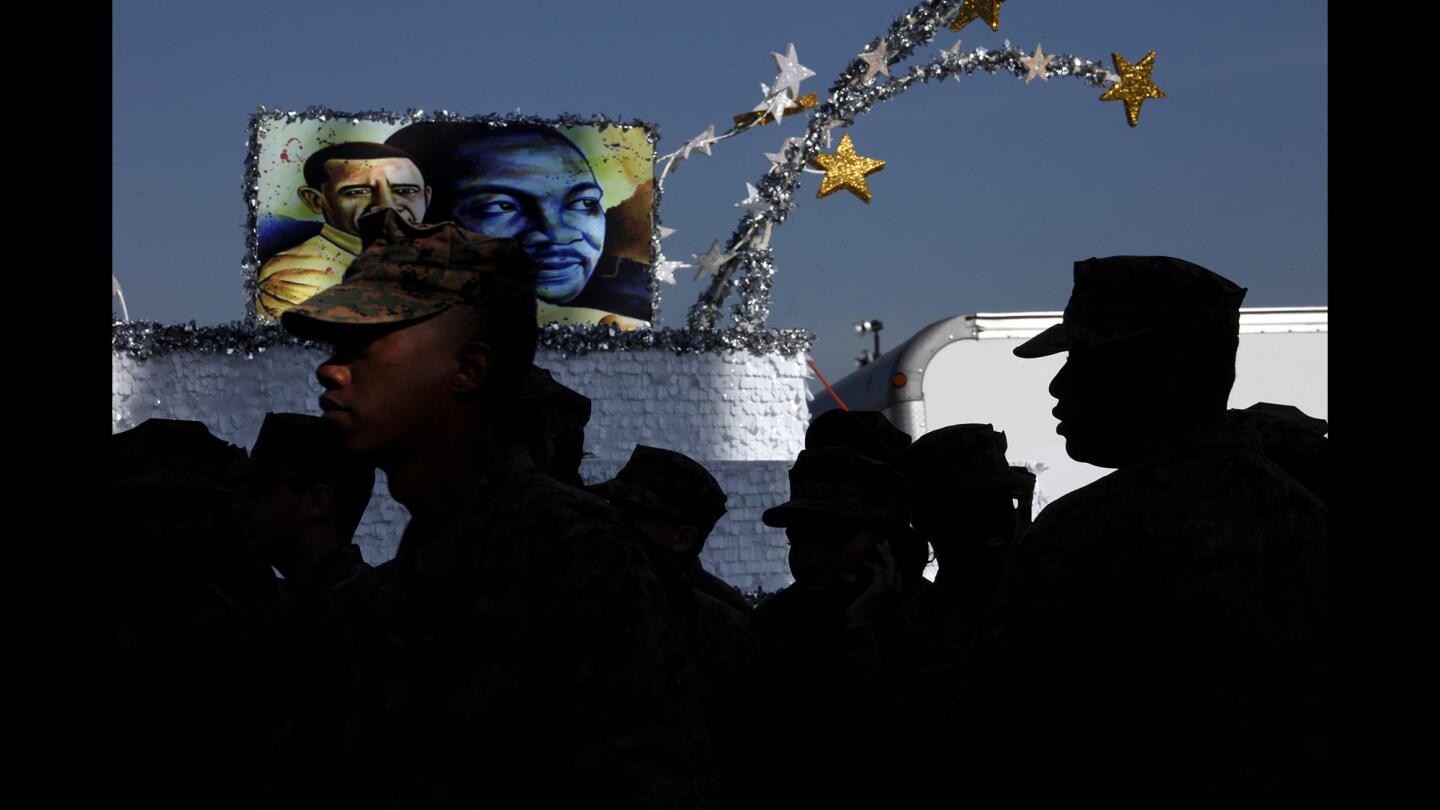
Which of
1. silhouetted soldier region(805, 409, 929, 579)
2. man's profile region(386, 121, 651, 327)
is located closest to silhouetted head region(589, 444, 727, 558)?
silhouetted soldier region(805, 409, 929, 579)

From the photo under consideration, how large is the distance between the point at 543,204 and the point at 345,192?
2.31 m

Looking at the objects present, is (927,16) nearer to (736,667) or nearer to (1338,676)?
(736,667)

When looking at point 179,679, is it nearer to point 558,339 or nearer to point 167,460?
point 167,460

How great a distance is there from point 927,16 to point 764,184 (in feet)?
8.10

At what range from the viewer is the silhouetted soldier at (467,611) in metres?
1.88

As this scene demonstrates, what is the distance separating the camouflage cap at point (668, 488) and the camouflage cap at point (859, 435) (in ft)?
1.70

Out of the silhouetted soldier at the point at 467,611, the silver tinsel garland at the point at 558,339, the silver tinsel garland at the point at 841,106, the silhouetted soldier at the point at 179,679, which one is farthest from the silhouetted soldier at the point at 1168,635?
the silver tinsel garland at the point at 841,106

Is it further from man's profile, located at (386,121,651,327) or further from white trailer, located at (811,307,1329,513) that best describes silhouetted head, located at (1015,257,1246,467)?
man's profile, located at (386,121,651,327)

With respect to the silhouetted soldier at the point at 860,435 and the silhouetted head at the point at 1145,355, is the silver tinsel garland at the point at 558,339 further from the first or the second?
the silhouetted head at the point at 1145,355

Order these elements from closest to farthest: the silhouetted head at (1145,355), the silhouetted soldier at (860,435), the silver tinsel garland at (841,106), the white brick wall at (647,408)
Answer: the silhouetted head at (1145,355) < the silhouetted soldier at (860,435) < the white brick wall at (647,408) < the silver tinsel garland at (841,106)

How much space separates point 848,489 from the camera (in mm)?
4414

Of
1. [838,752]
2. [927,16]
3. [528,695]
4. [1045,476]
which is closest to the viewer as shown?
[528,695]

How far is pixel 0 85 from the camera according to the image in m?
1.69

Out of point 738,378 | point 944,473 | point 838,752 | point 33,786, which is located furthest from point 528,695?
point 738,378
